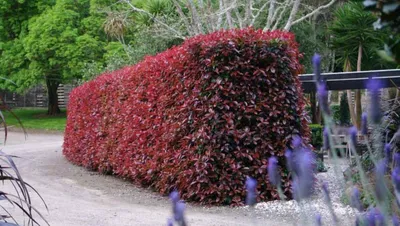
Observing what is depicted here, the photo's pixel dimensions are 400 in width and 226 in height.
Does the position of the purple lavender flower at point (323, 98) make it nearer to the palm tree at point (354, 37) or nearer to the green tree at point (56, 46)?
the palm tree at point (354, 37)

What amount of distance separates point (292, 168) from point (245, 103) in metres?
6.94

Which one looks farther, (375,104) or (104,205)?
(104,205)

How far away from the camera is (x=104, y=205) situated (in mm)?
9312

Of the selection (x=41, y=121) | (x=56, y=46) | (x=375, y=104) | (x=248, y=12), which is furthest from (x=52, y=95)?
(x=375, y=104)

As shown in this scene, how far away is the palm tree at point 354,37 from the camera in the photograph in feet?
49.5

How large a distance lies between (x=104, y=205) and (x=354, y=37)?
945 cm

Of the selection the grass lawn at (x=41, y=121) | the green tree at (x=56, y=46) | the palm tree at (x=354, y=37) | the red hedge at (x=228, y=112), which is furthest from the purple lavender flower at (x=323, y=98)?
the grass lawn at (x=41, y=121)

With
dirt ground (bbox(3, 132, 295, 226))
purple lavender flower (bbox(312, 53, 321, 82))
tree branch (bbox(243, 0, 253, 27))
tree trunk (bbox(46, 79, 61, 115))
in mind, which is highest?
tree branch (bbox(243, 0, 253, 27))

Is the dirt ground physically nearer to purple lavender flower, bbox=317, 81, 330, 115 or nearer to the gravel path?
the gravel path

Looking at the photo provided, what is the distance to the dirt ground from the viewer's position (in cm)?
788

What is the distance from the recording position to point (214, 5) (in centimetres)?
2302

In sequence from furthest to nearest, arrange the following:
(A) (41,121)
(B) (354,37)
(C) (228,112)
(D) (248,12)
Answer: (A) (41,121) → (D) (248,12) → (B) (354,37) → (C) (228,112)

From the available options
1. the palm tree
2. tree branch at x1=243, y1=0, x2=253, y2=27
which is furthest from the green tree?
the palm tree

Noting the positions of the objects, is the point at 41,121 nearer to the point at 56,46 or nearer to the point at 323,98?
the point at 56,46
